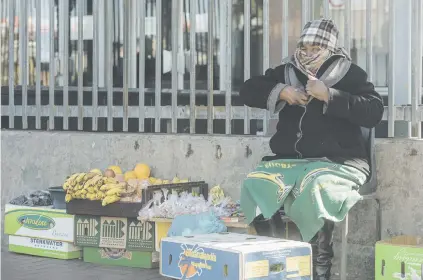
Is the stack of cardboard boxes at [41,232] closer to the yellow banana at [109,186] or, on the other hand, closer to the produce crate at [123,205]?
the produce crate at [123,205]

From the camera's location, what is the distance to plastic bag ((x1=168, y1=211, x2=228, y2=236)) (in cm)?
578

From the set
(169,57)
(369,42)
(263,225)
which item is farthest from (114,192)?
(369,42)

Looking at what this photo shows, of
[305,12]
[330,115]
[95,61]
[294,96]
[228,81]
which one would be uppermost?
[305,12]

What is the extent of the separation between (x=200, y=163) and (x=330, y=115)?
168cm

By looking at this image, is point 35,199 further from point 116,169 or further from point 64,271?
point 64,271

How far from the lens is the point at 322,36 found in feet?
18.2

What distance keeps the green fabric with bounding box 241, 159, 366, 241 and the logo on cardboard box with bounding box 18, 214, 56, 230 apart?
201cm

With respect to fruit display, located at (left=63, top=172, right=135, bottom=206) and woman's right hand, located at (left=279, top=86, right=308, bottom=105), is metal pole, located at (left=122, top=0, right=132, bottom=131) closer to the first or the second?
fruit display, located at (left=63, top=172, right=135, bottom=206)

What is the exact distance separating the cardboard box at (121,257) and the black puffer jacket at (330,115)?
137cm

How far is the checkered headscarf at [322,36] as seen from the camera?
5.56 metres

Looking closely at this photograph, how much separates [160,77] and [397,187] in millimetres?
2239

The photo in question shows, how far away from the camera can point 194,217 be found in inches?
230

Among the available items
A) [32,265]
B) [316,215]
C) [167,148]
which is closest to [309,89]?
[316,215]

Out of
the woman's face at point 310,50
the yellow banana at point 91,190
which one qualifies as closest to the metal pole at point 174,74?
the yellow banana at point 91,190
